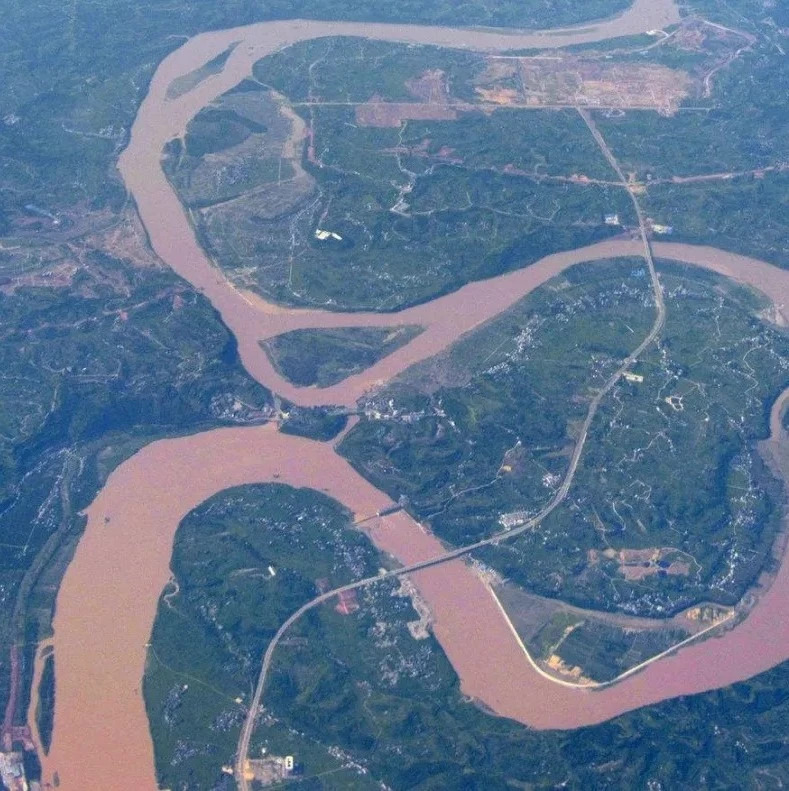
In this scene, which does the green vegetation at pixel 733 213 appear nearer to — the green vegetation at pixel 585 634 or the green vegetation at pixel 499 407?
the green vegetation at pixel 499 407

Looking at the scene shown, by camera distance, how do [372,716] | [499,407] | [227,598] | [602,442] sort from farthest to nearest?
1. [499,407]
2. [602,442]
3. [227,598]
4. [372,716]

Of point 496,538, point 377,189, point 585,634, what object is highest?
point 377,189

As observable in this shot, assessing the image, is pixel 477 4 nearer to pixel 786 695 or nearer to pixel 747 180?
pixel 747 180

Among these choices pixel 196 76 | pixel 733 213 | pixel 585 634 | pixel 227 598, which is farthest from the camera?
pixel 196 76

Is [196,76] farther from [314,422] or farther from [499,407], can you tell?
[499,407]

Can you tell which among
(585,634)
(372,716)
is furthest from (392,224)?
(372,716)

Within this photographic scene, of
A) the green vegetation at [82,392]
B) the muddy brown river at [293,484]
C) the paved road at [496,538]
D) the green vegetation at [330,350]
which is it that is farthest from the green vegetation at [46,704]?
the green vegetation at [330,350]

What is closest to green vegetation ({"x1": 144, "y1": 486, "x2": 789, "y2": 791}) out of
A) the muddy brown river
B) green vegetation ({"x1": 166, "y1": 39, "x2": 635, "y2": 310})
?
the muddy brown river
